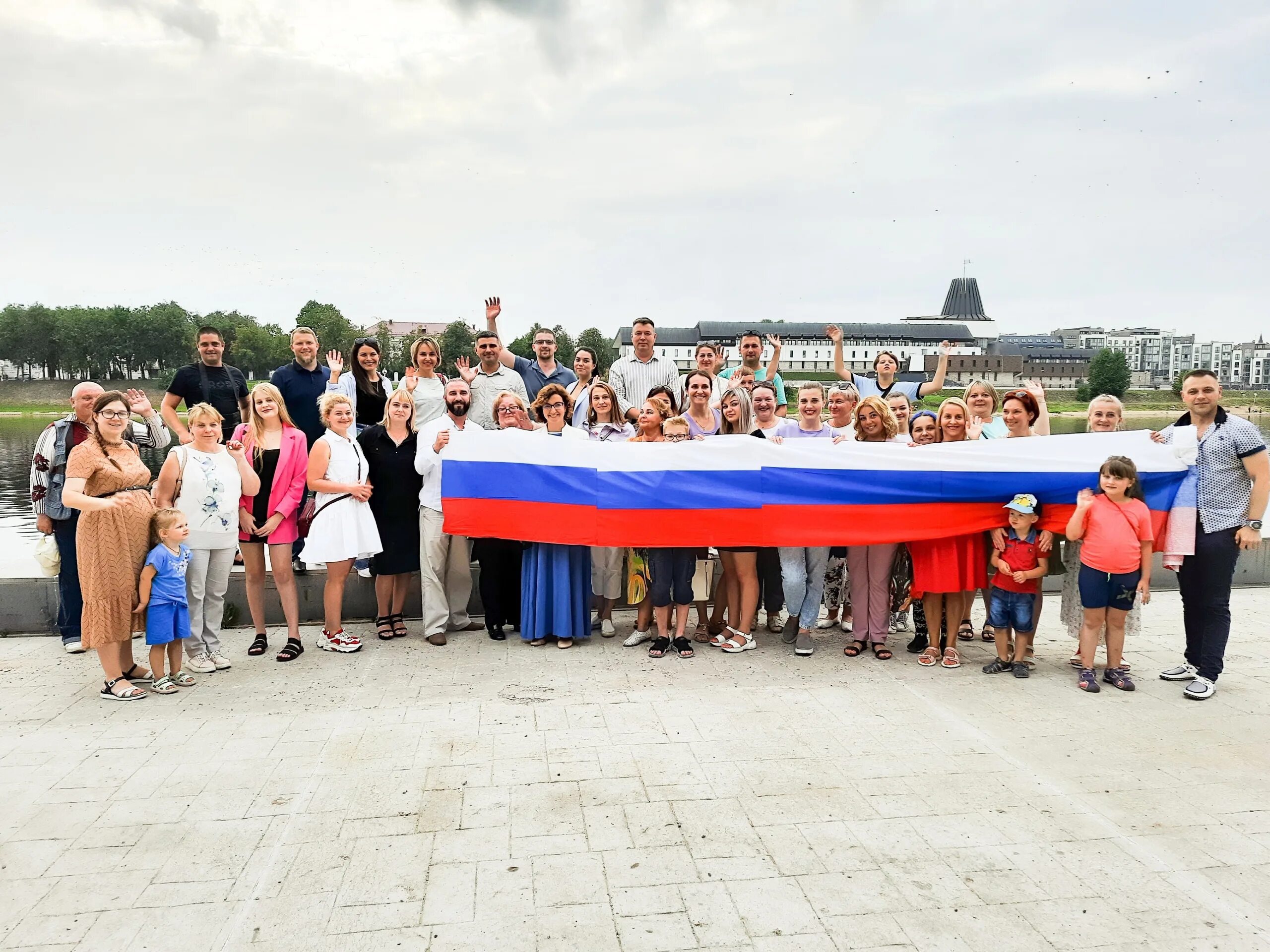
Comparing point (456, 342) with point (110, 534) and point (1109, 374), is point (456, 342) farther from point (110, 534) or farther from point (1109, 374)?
point (1109, 374)

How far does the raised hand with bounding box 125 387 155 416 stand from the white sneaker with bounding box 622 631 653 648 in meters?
3.49

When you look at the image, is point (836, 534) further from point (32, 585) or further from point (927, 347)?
point (927, 347)

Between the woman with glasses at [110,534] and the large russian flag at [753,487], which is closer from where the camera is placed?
the woman with glasses at [110,534]

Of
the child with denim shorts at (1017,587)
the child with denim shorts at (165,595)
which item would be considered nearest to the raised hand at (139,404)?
the child with denim shorts at (165,595)

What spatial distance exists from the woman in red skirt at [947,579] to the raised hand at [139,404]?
5.15 meters

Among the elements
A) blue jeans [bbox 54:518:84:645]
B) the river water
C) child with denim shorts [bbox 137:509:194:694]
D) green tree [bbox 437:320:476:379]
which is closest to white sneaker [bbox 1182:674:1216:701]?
the river water

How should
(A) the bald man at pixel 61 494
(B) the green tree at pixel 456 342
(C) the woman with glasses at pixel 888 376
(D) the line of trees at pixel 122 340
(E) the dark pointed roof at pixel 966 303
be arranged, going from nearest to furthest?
(A) the bald man at pixel 61 494 → (C) the woman with glasses at pixel 888 376 → (B) the green tree at pixel 456 342 → (D) the line of trees at pixel 122 340 → (E) the dark pointed roof at pixel 966 303

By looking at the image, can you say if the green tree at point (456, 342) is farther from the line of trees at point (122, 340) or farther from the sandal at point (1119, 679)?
the sandal at point (1119, 679)

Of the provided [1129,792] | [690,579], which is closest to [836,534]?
[690,579]

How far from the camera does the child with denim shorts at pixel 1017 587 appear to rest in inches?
198

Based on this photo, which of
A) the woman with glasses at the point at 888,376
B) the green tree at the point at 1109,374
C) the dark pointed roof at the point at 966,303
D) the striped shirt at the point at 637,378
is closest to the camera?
the striped shirt at the point at 637,378

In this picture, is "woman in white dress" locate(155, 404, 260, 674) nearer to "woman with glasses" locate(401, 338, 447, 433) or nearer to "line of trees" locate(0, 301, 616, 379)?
"woman with glasses" locate(401, 338, 447, 433)

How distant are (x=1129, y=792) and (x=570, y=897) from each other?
2.54 m

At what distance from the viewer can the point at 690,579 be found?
5574mm
